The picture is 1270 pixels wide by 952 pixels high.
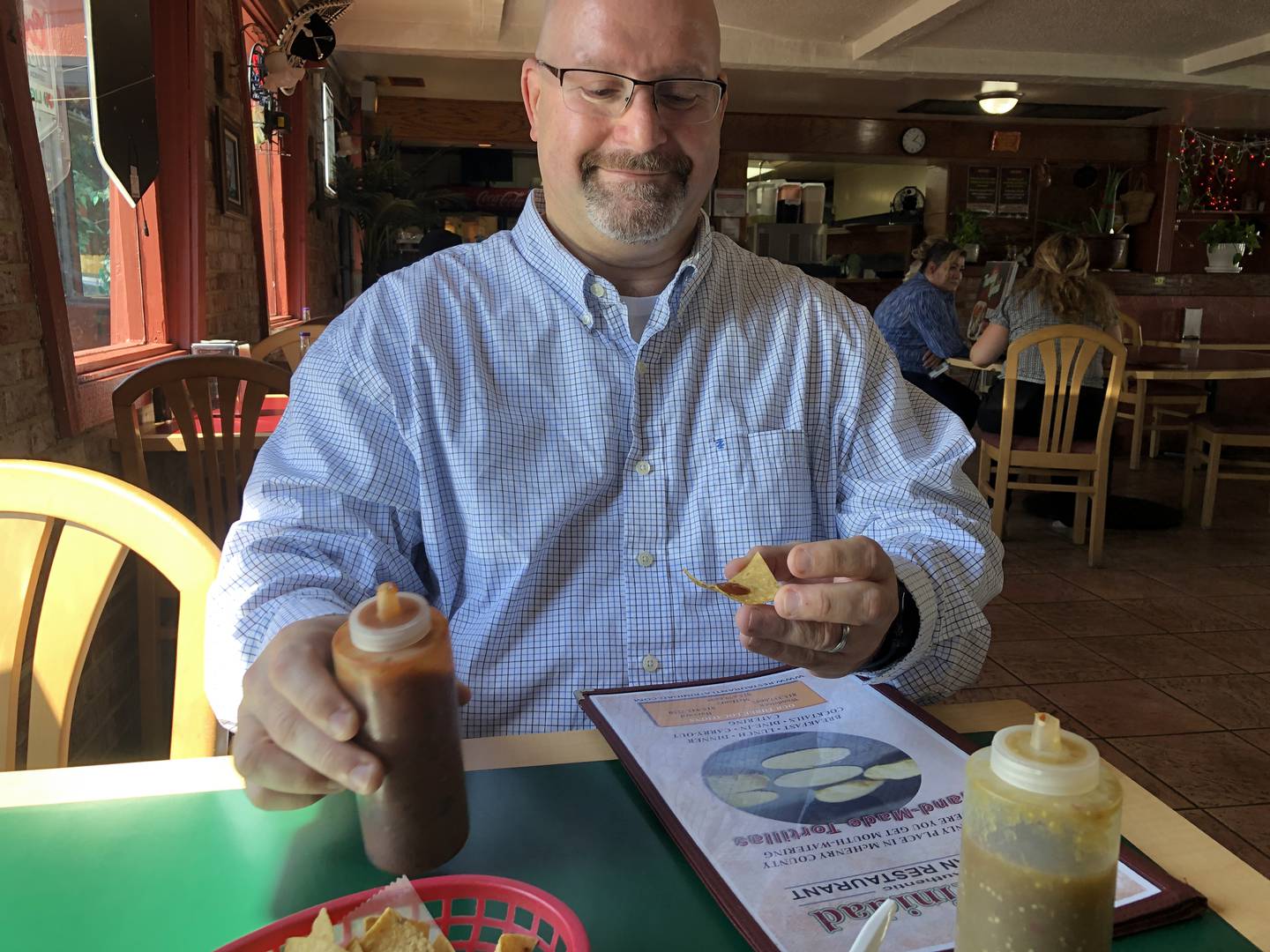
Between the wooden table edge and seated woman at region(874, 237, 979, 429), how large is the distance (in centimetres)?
452

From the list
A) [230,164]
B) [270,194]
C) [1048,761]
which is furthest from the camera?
[270,194]

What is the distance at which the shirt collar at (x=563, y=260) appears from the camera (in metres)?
1.34

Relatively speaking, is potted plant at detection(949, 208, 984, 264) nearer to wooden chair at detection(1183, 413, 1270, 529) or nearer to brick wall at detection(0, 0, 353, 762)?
wooden chair at detection(1183, 413, 1270, 529)

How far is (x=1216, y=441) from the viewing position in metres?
4.84

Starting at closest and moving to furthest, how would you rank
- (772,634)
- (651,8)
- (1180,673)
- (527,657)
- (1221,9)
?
(772,634) < (527,657) < (651,8) < (1180,673) < (1221,9)

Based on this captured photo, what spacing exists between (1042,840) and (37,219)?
2303 millimetres

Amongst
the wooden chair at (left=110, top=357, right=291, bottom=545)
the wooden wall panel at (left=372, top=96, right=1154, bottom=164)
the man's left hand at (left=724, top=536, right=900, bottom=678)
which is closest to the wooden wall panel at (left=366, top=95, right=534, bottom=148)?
the wooden wall panel at (left=372, top=96, right=1154, bottom=164)

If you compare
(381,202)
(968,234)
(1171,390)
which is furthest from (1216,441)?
(381,202)

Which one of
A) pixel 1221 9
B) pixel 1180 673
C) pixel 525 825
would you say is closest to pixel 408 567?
pixel 525 825

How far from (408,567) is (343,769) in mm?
637

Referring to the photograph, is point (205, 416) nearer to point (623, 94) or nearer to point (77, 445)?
point (77, 445)

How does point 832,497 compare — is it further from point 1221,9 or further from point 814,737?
point 1221,9

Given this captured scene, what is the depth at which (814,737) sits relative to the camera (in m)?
0.86

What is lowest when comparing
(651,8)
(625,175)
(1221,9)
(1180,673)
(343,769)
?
(1180,673)
